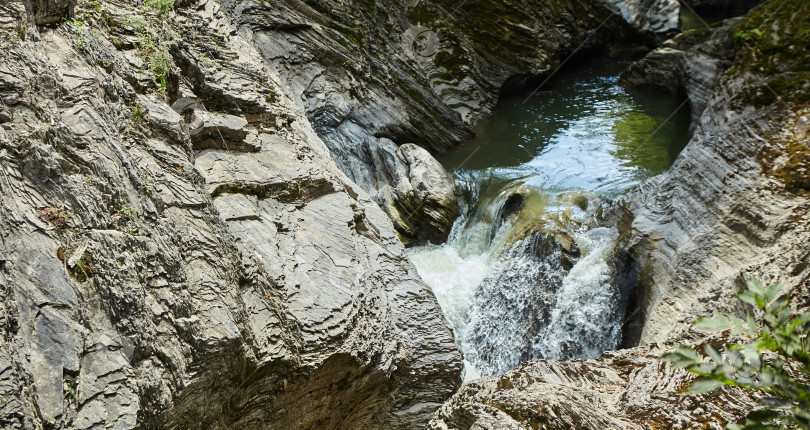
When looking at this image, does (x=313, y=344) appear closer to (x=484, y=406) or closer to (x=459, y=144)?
(x=484, y=406)

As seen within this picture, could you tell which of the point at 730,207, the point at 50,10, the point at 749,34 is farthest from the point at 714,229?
the point at 50,10

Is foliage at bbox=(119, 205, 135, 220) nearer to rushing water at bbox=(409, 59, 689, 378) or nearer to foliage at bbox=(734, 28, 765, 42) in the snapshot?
rushing water at bbox=(409, 59, 689, 378)

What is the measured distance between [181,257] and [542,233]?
227 inches

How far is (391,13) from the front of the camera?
41.8 feet

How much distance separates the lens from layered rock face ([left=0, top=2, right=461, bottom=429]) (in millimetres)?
3205

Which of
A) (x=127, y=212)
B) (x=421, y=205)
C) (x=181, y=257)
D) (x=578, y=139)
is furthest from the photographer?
(x=578, y=139)

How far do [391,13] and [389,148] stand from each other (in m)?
4.01

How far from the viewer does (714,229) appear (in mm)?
6570

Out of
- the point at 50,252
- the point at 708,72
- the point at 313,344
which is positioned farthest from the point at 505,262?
the point at 50,252

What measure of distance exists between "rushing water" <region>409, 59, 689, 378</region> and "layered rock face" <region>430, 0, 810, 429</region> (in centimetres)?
54

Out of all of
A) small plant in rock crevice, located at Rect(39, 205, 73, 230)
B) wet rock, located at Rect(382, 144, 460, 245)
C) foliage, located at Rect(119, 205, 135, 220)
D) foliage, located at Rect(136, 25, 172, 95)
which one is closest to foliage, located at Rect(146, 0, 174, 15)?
foliage, located at Rect(136, 25, 172, 95)

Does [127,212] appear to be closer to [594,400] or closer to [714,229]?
[594,400]

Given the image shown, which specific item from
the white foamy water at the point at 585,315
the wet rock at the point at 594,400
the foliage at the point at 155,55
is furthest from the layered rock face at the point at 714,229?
the foliage at the point at 155,55

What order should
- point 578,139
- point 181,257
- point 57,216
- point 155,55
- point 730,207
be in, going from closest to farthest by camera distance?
point 57,216, point 181,257, point 155,55, point 730,207, point 578,139
